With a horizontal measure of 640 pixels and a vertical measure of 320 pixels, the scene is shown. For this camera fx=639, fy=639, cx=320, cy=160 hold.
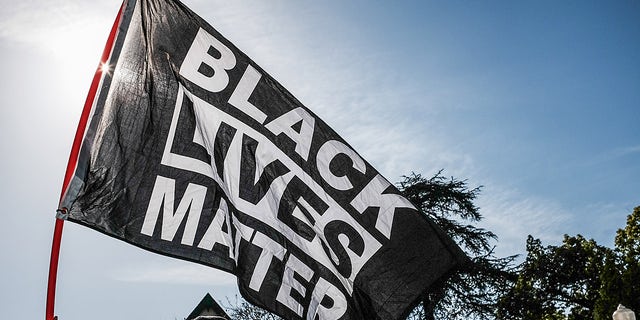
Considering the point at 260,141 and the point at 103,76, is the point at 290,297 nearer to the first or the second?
the point at 260,141

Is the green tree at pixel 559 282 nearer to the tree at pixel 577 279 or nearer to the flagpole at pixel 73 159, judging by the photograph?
the tree at pixel 577 279

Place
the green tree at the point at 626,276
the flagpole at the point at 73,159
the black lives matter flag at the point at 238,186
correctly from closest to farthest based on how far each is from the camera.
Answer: the flagpole at the point at 73,159, the black lives matter flag at the point at 238,186, the green tree at the point at 626,276

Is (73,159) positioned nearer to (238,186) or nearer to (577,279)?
(238,186)

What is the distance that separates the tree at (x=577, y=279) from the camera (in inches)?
947

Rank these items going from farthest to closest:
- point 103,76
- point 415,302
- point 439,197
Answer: point 439,197, point 103,76, point 415,302

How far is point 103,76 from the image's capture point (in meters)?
4.71

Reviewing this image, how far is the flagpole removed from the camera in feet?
13.4

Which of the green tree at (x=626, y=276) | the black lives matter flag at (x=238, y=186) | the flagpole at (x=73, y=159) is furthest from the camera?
the green tree at (x=626, y=276)

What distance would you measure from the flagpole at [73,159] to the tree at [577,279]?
23.2 meters

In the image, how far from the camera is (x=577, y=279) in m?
29.1

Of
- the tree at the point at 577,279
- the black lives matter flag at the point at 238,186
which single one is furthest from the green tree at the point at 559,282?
the black lives matter flag at the point at 238,186

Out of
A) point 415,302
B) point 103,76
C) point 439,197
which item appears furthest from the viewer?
point 439,197

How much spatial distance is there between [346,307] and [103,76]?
244cm

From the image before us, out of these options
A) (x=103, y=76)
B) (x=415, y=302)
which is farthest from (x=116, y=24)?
(x=415, y=302)
